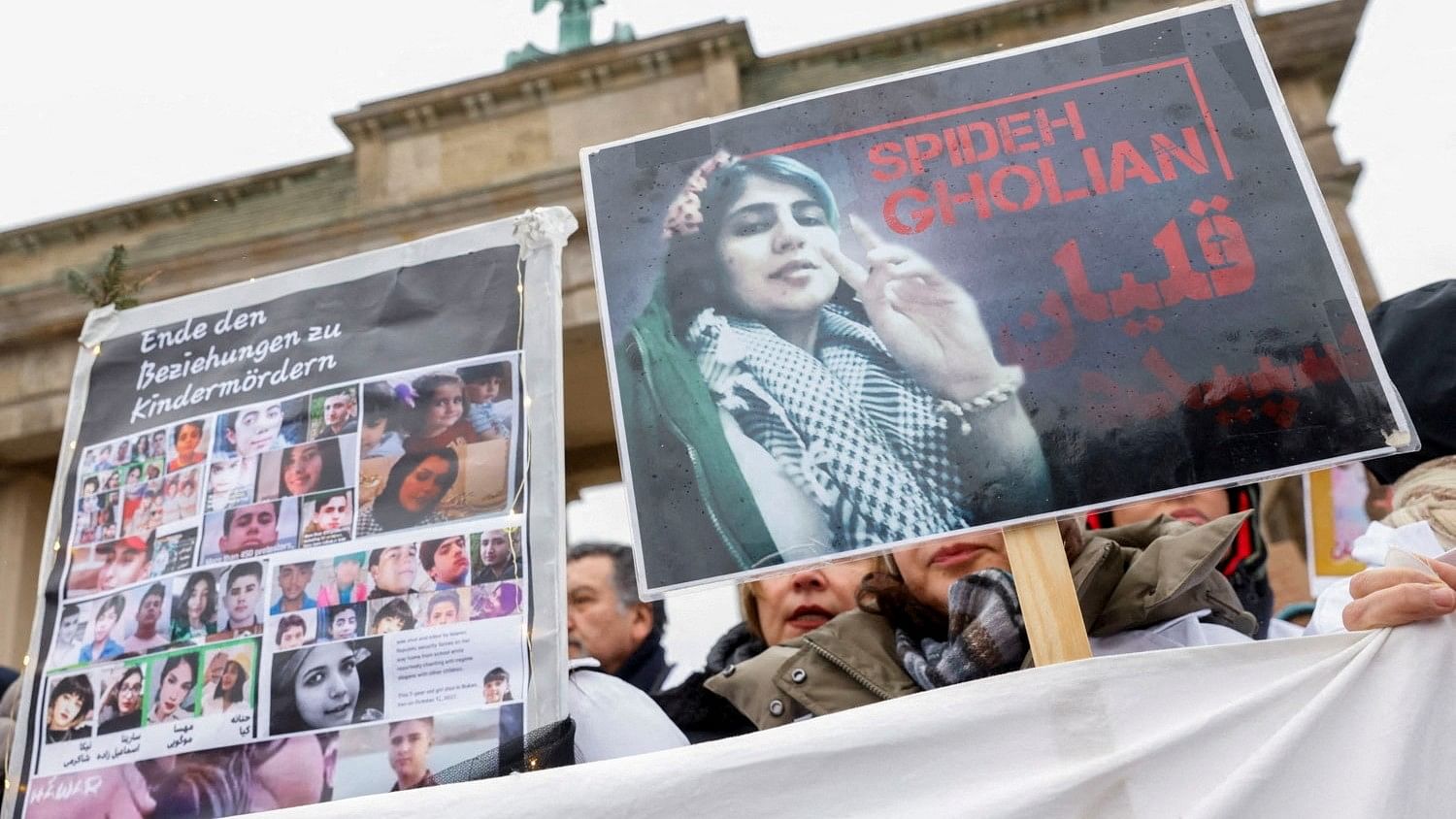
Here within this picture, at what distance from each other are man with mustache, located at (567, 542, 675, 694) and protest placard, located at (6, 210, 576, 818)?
1.06 m

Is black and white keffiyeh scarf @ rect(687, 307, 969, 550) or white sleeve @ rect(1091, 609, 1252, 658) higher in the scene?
black and white keffiyeh scarf @ rect(687, 307, 969, 550)

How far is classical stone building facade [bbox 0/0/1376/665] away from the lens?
7.87 metres

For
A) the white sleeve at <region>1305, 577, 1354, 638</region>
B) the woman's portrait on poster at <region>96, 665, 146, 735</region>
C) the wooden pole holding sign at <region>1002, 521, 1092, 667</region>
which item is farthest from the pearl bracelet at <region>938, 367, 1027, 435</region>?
the woman's portrait on poster at <region>96, 665, 146, 735</region>

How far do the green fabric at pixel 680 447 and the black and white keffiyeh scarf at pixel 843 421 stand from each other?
4 cm

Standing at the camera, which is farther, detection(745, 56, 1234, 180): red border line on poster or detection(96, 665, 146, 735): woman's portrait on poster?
detection(96, 665, 146, 735): woman's portrait on poster

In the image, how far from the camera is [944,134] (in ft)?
5.76

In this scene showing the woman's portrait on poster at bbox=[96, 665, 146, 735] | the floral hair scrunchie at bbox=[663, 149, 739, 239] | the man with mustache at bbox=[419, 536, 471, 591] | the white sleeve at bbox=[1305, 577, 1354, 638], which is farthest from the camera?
the woman's portrait on poster at bbox=[96, 665, 146, 735]

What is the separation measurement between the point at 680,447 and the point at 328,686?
2.58 feet

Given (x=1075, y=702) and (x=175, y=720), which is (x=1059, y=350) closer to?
(x=1075, y=702)

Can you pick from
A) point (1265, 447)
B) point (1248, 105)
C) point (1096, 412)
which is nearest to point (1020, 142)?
point (1248, 105)

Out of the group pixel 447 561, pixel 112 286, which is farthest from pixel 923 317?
pixel 112 286

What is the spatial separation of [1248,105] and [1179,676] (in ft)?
2.98

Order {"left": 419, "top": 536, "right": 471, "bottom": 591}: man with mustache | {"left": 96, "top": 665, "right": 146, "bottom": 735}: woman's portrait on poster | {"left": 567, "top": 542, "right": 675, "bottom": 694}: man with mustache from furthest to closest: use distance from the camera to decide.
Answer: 1. {"left": 567, "top": 542, "right": 675, "bottom": 694}: man with mustache
2. {"left": 96, "top": 665, "right": 146, "bottom": 735}: woman's portrait on poster
3. {"left": 419, "top": 536, "right": 471, "bottom": 591}: man with mustache

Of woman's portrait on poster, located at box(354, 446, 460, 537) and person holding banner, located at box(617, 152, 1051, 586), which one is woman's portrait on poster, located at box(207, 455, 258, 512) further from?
person holding banner, located at box(617, 152, 1051, 586)
